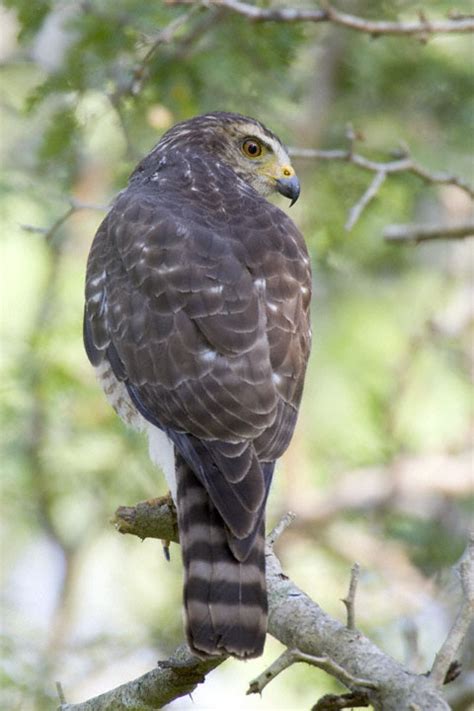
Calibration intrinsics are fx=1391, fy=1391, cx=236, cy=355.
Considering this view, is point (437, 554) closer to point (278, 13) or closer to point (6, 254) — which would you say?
point (278, 13)

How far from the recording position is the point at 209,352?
4293 millimetres

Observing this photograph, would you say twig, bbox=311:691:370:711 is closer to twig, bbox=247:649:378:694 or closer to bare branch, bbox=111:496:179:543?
twig, bbox=247:649:378:694

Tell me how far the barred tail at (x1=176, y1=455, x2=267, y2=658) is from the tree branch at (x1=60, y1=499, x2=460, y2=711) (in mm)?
99

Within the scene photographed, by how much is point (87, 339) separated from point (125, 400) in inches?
12.9

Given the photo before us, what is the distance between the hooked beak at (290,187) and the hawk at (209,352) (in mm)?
321

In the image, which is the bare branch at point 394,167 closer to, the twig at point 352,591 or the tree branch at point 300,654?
the tree branch at point 300,654

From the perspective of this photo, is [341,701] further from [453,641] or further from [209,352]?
[209,352]

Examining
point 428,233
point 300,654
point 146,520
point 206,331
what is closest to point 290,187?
point 428,233

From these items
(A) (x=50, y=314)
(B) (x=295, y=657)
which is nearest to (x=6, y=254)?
(A) (x=50, y=314)

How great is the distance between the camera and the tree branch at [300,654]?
3.12 m

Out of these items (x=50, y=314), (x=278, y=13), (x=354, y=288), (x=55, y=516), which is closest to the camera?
(x=278, y=13)

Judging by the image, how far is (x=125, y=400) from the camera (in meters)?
4.86

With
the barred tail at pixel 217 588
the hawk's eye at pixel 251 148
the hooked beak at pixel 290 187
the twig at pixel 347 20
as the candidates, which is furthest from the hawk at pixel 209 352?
the twig at pixel 347 20

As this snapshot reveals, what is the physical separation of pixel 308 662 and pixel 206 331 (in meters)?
1.42
